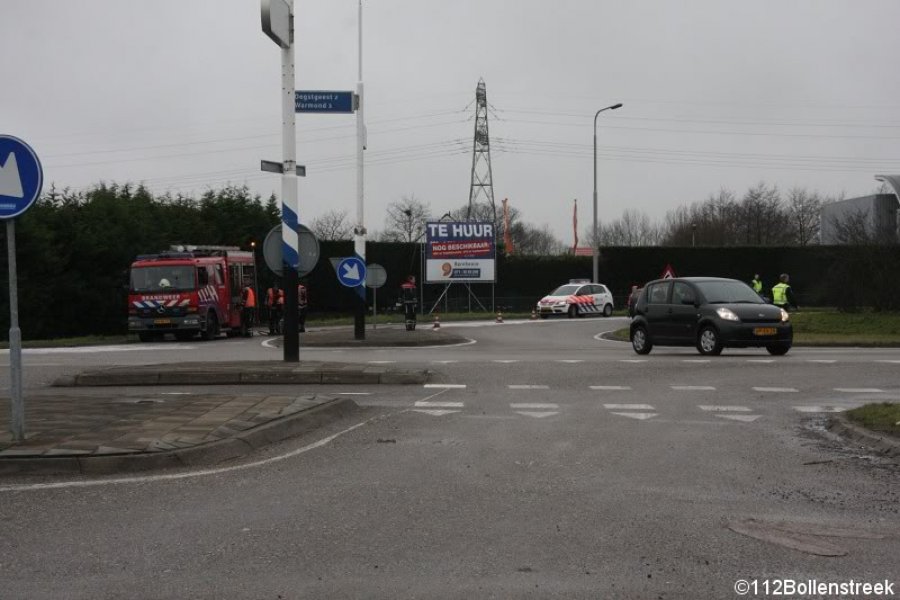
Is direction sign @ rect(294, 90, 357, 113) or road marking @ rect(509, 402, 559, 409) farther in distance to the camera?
direction sign @ rect(294, 90, 357, 113)

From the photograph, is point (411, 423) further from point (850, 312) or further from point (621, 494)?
point (850, 312)

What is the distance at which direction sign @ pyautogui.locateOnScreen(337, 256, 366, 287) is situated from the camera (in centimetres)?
2322

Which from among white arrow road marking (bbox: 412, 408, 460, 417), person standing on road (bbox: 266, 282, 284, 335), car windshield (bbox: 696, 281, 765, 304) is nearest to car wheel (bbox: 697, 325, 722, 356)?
car windshield (bbox: 696, 281, 765, 304)

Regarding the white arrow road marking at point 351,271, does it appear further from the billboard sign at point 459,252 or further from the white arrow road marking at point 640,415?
the billboard sign at point 459,252

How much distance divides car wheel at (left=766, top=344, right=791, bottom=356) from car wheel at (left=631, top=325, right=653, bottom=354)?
242 cm

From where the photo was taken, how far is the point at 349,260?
23281 millimetres

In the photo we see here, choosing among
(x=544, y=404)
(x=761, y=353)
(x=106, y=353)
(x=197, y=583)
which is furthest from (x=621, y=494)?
(x=106, y=353)

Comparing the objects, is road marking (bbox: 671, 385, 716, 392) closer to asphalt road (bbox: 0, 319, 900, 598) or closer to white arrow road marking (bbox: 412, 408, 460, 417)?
asphalt road (bbox: 0, 319, 900, 598)

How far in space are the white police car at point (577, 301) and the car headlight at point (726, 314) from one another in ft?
85.2

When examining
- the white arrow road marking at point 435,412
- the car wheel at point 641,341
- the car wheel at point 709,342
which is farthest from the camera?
the car wheel at point 641,341

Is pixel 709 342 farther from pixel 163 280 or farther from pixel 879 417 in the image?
pixel 163 280

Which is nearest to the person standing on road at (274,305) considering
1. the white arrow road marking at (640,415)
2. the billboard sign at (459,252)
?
the billboard sign at (459,252)

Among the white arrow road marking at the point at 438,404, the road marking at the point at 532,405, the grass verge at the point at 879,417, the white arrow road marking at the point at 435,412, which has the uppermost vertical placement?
the grass verge at the point at 879,417

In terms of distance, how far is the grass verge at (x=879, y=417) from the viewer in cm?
904
